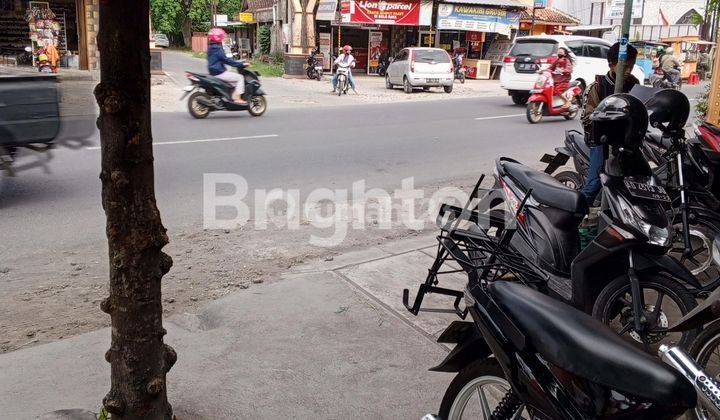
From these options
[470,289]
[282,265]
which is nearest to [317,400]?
[470,289]

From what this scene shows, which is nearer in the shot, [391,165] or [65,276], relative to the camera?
[65,276]

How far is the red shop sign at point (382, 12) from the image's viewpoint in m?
27.0

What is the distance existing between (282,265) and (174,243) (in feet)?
3.73

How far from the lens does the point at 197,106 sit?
42.2 ft

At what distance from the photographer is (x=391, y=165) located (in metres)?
9.27

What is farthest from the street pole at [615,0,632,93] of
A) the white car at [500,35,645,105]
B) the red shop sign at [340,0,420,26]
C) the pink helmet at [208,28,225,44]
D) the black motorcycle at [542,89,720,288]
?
the red shop sign at [340,0,420,26]

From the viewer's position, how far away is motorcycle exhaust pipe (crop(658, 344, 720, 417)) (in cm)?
174

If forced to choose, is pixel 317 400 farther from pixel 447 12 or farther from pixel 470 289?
pixel 447 12

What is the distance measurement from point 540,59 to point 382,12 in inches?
485

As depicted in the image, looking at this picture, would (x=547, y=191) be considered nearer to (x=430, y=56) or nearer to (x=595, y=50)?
(x=595, y=50)

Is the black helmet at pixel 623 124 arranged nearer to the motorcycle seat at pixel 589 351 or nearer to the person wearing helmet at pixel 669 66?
the motorcycle seat at pixel 589 351

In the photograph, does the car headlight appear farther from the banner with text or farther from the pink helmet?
the banner with text

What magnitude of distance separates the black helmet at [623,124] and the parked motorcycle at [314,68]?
74.9ft

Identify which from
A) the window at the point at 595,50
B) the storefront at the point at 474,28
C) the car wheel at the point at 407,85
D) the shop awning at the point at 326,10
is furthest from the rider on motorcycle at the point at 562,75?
the storefront at the point at 474,28
